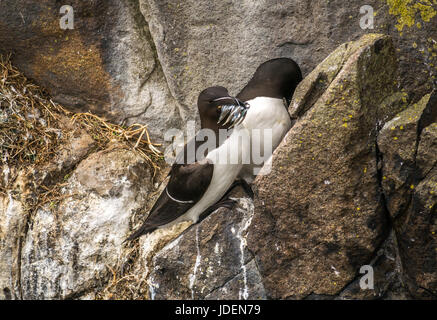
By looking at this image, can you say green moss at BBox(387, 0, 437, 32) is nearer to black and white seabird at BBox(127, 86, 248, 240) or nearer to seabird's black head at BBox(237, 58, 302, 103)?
seabird's black head at BBox(237, 58, 302, 103)

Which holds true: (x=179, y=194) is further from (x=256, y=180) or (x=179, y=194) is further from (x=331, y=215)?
(x=331, y=215)

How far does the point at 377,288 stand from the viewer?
285cm

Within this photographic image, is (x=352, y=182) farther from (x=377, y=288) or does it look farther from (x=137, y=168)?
(x=137, y=168)

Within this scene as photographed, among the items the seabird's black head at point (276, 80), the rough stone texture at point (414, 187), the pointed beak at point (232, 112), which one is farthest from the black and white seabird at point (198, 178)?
the rough stone texture at point (414, 187)

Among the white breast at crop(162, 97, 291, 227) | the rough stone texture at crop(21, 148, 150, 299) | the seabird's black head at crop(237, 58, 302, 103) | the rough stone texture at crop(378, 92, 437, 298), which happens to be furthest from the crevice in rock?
the rough stone texture at crop(378, 92, 437, 298)

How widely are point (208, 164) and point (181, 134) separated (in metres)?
0.92

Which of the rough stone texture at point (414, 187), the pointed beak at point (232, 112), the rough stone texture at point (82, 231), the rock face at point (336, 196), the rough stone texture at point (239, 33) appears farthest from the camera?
the rough stone texture at point (82, 231)

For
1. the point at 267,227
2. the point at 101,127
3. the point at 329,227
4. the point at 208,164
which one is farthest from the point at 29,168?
the point at 329,227

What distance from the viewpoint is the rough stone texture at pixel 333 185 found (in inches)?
110

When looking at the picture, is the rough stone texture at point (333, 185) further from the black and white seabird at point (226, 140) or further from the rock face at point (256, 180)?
the black and white seabird at point (226, 140)

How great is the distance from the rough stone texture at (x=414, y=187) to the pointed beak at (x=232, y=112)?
0.87 meters

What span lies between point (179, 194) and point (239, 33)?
3.87 feet

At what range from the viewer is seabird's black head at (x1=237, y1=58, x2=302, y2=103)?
3496mm

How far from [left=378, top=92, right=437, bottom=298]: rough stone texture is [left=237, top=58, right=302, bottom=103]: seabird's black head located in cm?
87
